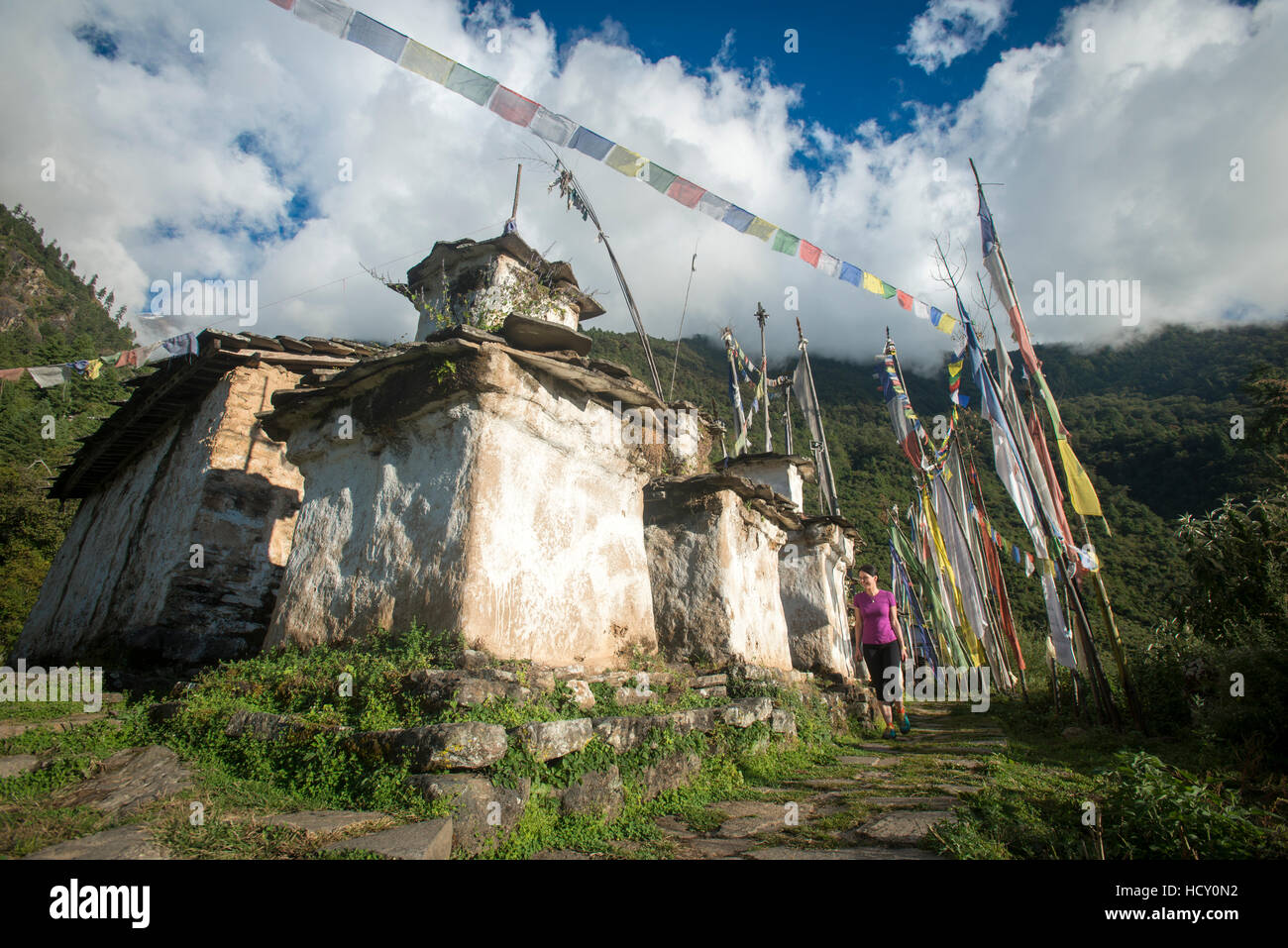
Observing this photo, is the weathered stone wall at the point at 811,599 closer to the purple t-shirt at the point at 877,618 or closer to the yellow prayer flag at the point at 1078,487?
the purple t-shirt at the point at 877,618

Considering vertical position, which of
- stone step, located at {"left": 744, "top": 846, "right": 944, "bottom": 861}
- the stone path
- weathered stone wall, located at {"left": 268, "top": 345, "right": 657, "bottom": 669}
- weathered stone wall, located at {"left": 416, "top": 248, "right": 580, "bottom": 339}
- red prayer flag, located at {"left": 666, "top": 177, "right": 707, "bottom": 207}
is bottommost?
the stone path

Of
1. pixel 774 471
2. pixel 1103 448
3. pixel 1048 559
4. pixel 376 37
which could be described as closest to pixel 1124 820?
pixel 1048 559

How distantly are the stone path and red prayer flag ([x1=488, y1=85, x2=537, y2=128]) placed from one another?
242 inches

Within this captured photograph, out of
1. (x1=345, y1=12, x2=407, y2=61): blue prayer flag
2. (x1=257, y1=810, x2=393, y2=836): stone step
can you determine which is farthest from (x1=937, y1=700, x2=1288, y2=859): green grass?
(x1=345, y1=12, x2=407, y2=61): blue prayer flag

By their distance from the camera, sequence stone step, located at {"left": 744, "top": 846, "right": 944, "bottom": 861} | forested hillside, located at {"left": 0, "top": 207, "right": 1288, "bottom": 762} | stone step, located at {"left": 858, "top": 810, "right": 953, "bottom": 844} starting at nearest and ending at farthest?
stone step, located at {"left": 744, "top": 846, "right": 944, "bottom": 861} → stone step, located at {"left": 858, "top": 810, "right": 953, "bottom": 844} → forested hillside, located at {"left": 0, "top": 207, "right": 1288, "bottom": 762}

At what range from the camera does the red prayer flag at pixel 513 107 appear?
20.7ft

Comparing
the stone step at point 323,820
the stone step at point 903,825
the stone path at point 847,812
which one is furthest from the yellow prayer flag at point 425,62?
the stone step at point 903,825

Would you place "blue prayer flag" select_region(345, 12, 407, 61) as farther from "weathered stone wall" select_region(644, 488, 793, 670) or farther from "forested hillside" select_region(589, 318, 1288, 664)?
"forested hillside" select_region(589, 318, 1288, 664)

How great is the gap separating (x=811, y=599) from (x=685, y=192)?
6.72 metres

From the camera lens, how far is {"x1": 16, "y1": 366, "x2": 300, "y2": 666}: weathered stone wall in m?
8.03

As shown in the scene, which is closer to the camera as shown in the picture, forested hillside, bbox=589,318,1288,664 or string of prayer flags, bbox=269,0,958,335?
string of prayer flags, bbox=269,0,958,335

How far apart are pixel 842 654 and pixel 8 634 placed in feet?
68.7

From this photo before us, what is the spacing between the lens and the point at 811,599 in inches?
434
